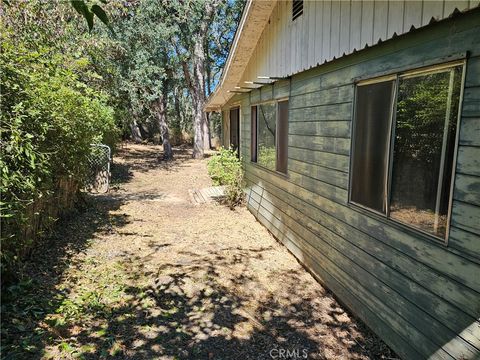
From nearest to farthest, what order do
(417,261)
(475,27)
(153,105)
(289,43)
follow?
(475,27) → (417,261) → (289,43) → (153,105)

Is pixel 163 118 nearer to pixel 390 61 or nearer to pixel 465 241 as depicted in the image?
pixel 390 61

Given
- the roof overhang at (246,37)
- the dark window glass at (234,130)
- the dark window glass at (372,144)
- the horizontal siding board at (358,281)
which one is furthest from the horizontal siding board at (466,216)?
the dark window glass at (234,130)

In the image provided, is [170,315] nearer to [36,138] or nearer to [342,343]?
[342,343]

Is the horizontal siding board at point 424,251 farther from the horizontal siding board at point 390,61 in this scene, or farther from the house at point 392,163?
the horizontal siding board at point 390,61

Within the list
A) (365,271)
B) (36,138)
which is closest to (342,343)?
(365,271)

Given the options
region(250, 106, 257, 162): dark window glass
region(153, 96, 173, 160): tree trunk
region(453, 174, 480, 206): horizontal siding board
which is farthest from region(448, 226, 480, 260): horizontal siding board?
region(153, 96, 173, 160): tree trunk

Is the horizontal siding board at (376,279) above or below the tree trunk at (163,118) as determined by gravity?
below

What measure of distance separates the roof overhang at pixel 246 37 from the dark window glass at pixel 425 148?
11.3ft

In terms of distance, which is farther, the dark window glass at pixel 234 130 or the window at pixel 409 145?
the dark window glass at pixel 234 130

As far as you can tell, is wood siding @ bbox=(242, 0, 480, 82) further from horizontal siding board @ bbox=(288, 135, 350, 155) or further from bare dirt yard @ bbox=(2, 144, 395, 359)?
bare dirt yard @ bbox=(2, 144, 395, 359)

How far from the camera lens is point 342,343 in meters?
2.82

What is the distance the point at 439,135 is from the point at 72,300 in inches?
140

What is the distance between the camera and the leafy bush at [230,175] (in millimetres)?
7434

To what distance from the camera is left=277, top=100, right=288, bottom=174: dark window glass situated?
16.2ft
